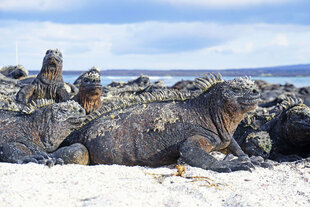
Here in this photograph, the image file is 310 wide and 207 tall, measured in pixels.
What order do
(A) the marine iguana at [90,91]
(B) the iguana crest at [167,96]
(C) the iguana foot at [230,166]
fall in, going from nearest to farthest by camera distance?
1. (C) the iguana foot at [230,166]
2. (B) the iguana crest at [167,96]
3. (A) the marine iguana at [90,91]

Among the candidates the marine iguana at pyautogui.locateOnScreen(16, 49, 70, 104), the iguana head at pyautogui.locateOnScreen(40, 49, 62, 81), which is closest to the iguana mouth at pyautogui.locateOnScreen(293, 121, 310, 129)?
the marine iguana at pyautogui.locateOnScreen(16, 49, 70, 104)

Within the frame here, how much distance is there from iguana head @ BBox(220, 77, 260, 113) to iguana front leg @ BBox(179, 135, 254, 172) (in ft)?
1.66

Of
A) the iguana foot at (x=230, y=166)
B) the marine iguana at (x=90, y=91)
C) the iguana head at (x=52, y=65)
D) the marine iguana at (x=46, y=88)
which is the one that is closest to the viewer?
the iguana foot at (x=230, y=166)

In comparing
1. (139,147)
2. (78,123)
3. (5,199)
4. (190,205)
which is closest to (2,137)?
(78,123)

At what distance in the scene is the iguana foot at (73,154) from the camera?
4.55 metres

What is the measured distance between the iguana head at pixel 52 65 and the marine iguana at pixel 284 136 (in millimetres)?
3435

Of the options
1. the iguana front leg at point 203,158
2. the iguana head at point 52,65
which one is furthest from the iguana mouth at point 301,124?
the iguana head at point 52,65

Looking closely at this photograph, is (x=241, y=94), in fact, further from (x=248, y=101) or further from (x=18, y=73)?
(x=18, y=73)

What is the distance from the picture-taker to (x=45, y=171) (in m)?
3.94

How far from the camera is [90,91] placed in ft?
20.7

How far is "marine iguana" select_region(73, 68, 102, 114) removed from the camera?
6242 millimetres

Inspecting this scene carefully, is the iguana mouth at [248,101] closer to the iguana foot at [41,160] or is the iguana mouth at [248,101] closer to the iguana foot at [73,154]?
the iguana foot at [73,154]

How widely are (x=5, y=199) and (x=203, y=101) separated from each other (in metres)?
2.57

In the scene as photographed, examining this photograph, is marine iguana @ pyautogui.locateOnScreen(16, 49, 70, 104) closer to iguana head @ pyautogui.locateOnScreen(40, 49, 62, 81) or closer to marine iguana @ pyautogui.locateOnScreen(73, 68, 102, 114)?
iguana head @ pyautogui.locateOnScreen(40, 49, 62, 81)
